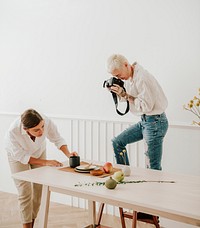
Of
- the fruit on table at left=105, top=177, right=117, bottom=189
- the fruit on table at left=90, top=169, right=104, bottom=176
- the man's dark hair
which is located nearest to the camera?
the fruit on table at left=105, top=177, right=117, bottom=189

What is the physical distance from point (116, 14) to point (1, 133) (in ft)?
6.87

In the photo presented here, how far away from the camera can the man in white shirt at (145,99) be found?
296cm

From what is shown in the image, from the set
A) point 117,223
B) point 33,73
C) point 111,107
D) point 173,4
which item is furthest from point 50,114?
point 173,4

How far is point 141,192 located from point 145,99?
37.5 inches

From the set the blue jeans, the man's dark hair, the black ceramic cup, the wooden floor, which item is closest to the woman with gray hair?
the blue jeans

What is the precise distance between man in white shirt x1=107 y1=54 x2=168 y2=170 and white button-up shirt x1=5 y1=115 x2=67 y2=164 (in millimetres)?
615

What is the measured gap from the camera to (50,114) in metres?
4.37

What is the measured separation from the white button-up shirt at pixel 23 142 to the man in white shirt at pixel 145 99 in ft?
2.02

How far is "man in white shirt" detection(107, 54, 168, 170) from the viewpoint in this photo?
2.96 metres

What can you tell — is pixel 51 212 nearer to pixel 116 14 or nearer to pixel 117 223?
pixel 117 223

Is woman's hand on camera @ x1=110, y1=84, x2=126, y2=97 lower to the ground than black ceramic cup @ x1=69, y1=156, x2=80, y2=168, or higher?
higher

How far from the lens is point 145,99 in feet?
9.65

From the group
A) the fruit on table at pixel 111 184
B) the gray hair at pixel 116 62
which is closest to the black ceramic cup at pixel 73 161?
the fruit on table at pixel 111 184

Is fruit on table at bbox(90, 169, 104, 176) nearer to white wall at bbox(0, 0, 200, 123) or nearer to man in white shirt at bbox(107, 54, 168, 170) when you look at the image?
man in white shirt at bbox(107, 54, 168, 170)
